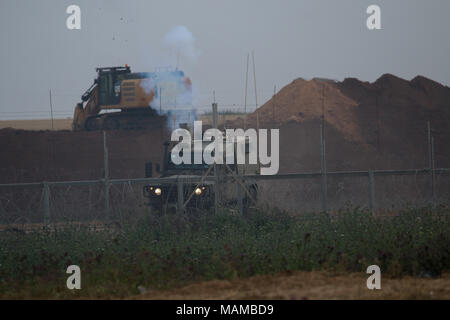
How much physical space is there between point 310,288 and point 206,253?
7.66ft

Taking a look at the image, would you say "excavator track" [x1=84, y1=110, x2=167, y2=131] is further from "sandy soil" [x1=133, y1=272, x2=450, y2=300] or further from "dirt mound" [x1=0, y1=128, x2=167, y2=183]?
"sandy soil" [x1=133, y1=272, x2=450, y2=300]

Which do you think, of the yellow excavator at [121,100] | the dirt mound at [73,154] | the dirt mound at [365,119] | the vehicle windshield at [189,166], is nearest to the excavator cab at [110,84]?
the yellow excavator at [121,100]

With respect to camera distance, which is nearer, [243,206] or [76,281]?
[76,281]

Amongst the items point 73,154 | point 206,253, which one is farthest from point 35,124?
point 206,253

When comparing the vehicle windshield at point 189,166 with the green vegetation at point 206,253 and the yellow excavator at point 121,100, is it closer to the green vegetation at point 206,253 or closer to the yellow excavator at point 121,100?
the green vegetation at point 206,253

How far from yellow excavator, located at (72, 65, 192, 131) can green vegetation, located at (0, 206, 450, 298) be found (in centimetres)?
1812

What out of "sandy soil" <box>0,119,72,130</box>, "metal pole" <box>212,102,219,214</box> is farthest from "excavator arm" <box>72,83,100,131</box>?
"sandy soil" <box>0,119,72,130</box>
